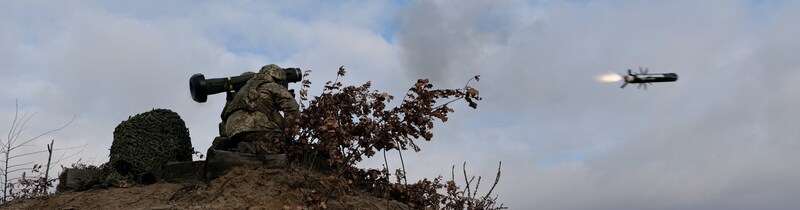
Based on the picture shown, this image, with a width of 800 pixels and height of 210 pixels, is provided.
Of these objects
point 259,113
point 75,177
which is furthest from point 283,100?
point 75,177

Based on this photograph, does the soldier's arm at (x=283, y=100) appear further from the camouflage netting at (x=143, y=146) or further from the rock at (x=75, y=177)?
the rock at (x=75, y=177)

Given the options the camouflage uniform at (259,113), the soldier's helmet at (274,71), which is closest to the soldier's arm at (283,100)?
A: the camouflage uniform at (259,113)

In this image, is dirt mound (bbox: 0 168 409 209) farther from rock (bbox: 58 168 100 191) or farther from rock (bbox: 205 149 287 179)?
rock (bbox: 58 168 100 191)

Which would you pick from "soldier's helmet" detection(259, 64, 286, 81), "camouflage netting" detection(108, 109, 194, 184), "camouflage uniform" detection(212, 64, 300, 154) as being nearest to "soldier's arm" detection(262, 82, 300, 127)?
"camouflage uniform" detection(212, 64, 300, 154)

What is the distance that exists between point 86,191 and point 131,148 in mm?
819

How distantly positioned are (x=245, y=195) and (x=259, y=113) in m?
2.09

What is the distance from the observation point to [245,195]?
32.7ft

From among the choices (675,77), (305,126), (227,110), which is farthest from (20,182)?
(675,77)

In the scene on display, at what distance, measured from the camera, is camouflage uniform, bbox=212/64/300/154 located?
11652 millimetres

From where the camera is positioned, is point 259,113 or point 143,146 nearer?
point 143,146

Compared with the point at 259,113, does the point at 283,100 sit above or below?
above

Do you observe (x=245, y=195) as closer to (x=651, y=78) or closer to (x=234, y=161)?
(x=234, y=161)

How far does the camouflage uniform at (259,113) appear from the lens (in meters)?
11.7

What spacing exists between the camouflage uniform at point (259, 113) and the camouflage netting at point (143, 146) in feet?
2.55
